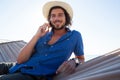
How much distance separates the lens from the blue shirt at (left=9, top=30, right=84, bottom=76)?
9.30 ft

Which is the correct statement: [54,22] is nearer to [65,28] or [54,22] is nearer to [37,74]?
[65,28]

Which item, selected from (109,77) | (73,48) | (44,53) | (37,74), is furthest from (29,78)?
(109,77)

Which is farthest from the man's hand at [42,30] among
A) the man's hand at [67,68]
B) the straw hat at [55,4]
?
the man's hand at [67,68]

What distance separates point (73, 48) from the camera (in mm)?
3090

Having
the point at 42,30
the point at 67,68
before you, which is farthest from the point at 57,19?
the point at 67,68

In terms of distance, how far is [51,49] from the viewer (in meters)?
2.93

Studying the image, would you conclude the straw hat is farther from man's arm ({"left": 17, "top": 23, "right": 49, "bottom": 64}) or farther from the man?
man's arm ({"left": 17, "top": 23, "right": 49, "bottom": 64})

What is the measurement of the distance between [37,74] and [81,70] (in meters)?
0.47

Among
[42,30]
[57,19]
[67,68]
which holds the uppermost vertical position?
[57,19]

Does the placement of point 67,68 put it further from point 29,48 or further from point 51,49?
point 29,48

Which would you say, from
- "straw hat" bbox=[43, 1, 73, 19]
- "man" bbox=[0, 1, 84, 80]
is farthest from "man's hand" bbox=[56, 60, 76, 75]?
"straw hat" bbox=[43, 1, 73, 19]

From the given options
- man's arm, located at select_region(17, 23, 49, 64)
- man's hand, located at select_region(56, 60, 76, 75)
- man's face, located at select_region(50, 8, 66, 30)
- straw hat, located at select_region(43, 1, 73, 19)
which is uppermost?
straw hat, located at select_region(43, 1, 73, 19)

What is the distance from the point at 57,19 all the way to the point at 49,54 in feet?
1.35

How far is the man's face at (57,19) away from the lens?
3037mm
